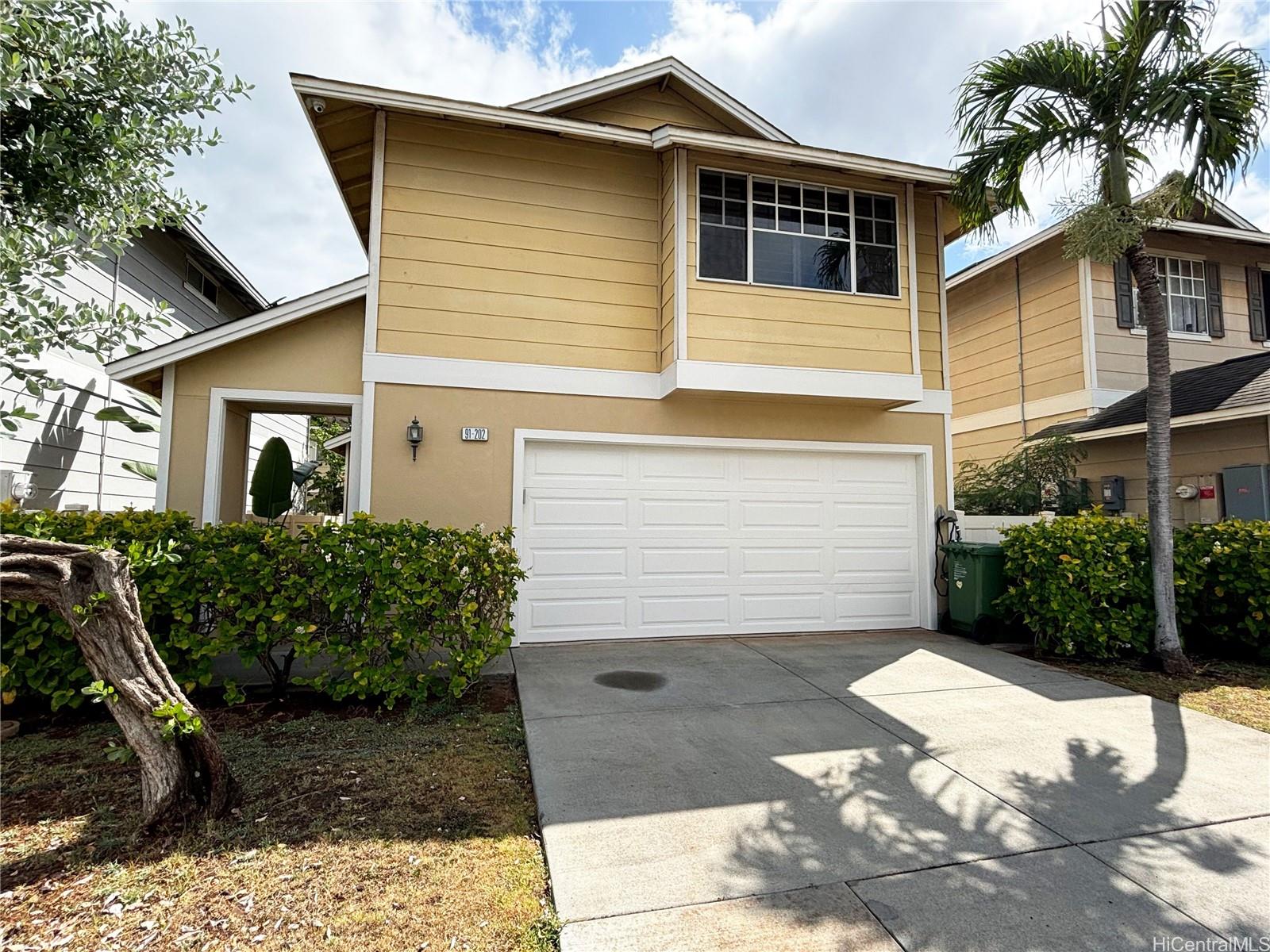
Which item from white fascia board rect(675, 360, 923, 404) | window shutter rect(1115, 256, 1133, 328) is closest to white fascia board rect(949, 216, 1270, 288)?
window shutter rect(1115, 256, 1133, 328)

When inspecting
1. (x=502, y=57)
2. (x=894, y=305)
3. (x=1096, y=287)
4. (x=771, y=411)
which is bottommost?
(x=771, y=411)

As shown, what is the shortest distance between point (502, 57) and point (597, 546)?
559 cm

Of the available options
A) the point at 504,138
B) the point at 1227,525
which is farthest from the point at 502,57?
the point at 1227,525

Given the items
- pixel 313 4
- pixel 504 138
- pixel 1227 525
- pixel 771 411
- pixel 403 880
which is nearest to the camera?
pixel 403 880

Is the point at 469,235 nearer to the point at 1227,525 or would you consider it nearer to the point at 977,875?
the point at 977,875

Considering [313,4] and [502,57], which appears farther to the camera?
[502,57]

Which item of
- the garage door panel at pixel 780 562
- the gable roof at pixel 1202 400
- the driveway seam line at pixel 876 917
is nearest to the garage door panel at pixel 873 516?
the garage door panel at pixel 780 562

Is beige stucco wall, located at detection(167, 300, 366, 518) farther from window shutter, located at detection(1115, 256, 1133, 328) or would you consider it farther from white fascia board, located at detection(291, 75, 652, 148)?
window shutter, located at detection(1115, 256, 1133, 328)

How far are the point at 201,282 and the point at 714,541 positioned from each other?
29.9ft

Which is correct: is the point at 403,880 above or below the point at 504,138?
below

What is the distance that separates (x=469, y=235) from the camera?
659cm

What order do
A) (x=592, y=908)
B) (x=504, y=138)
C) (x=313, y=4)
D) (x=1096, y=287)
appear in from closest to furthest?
(x=592, y=908)
(x=313, y=4)
(x=504, y=138)
(x=1096, y=287)

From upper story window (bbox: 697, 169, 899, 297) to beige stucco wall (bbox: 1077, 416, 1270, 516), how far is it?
15.6 feet

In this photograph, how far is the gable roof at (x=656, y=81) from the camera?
7000 mm
